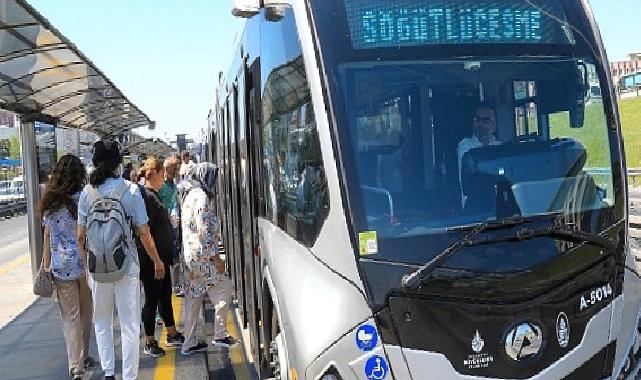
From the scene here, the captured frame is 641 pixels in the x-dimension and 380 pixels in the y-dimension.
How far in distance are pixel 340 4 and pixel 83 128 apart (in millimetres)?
12408

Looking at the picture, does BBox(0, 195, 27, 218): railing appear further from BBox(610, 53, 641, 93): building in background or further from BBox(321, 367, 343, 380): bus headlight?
BBox(321, 367, 343, 380): bus headlight

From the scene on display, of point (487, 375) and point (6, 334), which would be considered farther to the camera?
point (6, 334)

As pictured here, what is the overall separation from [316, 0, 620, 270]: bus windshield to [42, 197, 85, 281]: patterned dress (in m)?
3.19

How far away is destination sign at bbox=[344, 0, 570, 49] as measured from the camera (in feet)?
11.1

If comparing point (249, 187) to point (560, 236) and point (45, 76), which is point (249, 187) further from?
point (45, 76)

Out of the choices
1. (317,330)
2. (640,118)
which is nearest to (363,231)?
(317,330)

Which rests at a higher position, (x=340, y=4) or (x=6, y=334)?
(x=340, y=4)

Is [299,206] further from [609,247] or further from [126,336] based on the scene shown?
[126,336]

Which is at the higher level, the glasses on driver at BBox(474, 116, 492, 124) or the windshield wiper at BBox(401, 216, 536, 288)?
the glasses on driver at BBox(474, 116, 492, 124)

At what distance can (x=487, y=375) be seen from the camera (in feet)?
9.76

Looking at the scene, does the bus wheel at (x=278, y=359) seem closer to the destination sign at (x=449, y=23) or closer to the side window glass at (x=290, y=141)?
the side window glass at (x=290, y=141)

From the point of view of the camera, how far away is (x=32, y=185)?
9.86 meters

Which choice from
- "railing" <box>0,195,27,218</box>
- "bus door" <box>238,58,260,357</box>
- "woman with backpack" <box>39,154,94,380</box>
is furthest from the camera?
"railing" <box>0,195,27,218</box>

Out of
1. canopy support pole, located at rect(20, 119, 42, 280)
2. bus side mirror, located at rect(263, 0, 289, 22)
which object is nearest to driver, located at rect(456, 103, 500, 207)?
bus side mirror, located at rect(263, 0, 289, 22)
